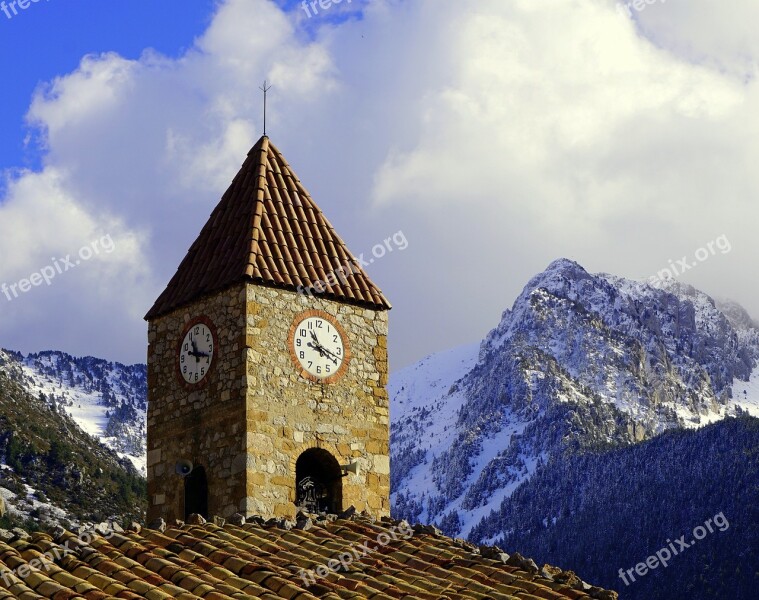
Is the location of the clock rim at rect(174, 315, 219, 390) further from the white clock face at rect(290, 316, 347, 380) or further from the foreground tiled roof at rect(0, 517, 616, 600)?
the foreground tiled roof at rect(0, 517, 616, 600)

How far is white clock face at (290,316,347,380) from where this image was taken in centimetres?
2447

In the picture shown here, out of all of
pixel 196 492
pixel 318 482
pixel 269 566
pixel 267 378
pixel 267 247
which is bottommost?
pixel 269 566

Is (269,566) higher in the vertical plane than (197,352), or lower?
lower

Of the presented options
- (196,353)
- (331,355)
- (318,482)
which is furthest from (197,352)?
(318,482)

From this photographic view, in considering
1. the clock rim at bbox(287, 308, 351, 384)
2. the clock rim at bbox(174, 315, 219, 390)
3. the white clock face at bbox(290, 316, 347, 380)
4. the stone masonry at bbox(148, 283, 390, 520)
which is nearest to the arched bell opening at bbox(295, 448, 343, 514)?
the stone masonry at bbox(148, 283, 390, 520)

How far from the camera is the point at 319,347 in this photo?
2475cm

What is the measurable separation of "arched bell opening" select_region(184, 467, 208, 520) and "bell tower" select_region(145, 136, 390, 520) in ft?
0.07

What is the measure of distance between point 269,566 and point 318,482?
540 cm

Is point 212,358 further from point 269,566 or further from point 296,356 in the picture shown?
point 269,566

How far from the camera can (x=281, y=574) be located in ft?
62.2

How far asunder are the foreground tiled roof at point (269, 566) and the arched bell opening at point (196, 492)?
2.90 metres

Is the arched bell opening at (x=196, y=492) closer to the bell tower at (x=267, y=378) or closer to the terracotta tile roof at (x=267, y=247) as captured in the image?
the bell tower at (x=267, y=378)

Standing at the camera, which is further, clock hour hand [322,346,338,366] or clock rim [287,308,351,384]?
clock hour hand [322,346,338,366]

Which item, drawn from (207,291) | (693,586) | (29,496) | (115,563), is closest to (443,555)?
(115,563)
